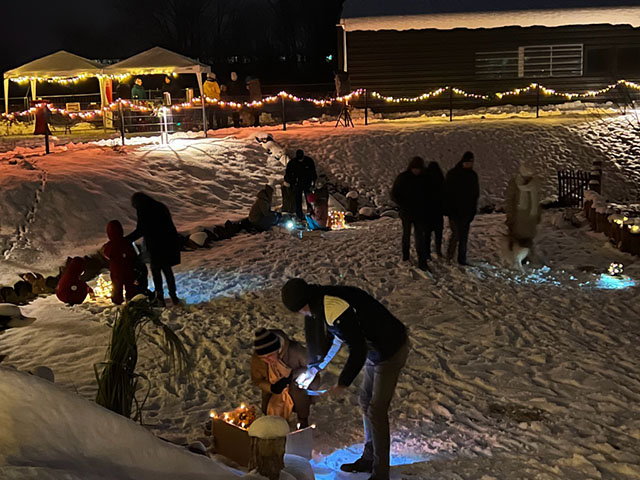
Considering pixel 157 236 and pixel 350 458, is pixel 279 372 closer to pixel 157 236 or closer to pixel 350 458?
pixel 350 458

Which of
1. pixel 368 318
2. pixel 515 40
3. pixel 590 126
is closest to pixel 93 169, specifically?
pixel 368 318

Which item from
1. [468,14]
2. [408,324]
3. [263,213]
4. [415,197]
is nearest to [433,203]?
[415,197]

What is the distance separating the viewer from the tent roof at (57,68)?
20.7 meters

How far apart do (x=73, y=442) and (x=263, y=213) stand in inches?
403

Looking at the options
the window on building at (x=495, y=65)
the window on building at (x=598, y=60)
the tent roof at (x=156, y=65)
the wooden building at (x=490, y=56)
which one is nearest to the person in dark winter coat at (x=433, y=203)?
the tent roof at (x=156, y=65)

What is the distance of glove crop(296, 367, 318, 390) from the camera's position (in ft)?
16.2

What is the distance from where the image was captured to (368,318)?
449cm

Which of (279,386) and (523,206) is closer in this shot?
(279,386)

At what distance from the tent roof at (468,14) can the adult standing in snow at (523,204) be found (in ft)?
50.9

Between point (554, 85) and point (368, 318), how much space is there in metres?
24.0

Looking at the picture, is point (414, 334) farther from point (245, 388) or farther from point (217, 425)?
point (217, 425)

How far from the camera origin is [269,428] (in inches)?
160

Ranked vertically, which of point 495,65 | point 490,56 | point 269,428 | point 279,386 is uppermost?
point 490,56

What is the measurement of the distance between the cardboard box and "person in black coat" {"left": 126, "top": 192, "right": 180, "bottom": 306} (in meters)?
4.01
